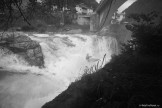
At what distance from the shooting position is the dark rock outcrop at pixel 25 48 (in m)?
13.4

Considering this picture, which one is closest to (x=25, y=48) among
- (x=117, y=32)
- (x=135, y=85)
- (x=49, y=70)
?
(x=49, y=70)

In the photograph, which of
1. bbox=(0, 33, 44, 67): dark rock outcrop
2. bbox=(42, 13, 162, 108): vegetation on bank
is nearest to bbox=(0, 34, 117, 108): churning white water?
bbox=(0, 33, 44, 67): dark rock outcrop

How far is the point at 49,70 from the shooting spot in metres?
13.5

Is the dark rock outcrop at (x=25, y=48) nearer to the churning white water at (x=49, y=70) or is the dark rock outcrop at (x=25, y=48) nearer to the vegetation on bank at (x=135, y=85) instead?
the churning white water at (x=49, y=70)

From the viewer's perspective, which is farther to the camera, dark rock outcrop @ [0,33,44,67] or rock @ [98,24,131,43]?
rock @ [98,24,131,43]

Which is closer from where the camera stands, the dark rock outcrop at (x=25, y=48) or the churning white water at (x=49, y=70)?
the churning white water at (x=49, y=70)

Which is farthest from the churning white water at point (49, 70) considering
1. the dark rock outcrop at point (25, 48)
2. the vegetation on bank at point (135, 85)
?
the vegetation on bank at point (135, 85)

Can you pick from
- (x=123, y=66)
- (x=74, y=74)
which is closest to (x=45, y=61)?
(x=74, y=74)

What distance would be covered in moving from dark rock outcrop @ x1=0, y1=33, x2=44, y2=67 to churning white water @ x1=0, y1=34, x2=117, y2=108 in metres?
0.47

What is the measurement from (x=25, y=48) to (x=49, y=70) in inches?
121

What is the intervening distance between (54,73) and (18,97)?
4634 millimetres

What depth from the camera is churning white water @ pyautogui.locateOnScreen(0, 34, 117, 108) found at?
8.81m

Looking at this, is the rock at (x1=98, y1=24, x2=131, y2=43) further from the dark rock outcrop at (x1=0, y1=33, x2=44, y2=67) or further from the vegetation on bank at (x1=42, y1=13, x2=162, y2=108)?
the vegetation on bank at (x1=42, y1=13, x2=162, y2=108)

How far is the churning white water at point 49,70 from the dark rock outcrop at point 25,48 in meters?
0.47
